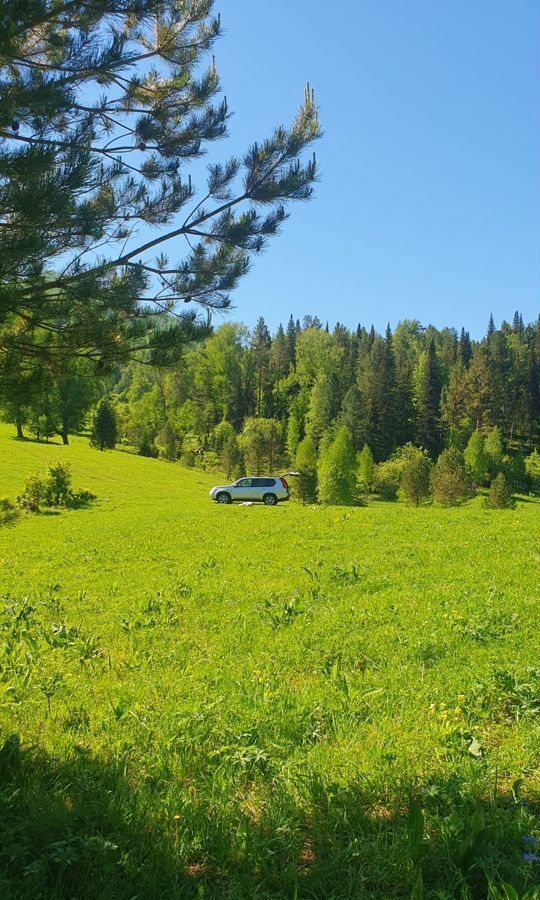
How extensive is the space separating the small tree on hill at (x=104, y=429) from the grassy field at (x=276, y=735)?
6257cm

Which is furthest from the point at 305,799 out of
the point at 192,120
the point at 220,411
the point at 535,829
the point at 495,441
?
the point at 220,411

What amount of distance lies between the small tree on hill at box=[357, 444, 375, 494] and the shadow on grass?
233 feet

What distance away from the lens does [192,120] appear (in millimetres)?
4652

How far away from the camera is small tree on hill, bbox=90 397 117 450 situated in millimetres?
68562

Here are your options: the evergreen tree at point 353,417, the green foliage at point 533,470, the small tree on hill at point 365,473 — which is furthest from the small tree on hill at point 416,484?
the green foliage at point 533,470

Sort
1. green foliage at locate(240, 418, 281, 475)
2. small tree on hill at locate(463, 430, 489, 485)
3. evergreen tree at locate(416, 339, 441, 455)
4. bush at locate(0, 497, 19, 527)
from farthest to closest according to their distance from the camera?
evergreen tree at locate(416, 339, 441, 455)
small tree on hill at locate(463, 430, 489, 485)
green foliage at locate(240, 418, 281, 475)
bush at locate(0, 497, 19, 527)

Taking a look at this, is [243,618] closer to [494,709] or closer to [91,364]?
[494,709]

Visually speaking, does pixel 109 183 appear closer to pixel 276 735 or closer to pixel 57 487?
pixel 276 735

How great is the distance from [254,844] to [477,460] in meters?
82.6

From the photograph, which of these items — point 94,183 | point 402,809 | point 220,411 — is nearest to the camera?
point 402,809

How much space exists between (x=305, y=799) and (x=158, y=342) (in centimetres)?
352

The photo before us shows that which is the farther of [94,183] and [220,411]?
[220,411]

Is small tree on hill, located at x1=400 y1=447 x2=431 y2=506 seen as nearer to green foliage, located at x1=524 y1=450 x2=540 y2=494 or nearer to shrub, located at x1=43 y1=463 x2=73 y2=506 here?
green foliage, located at x1=524 y1=450 x2=540 y2=494

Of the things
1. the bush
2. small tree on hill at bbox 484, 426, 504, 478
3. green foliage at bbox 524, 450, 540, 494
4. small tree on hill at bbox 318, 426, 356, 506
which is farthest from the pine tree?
green foliage at bbox 524, 450, 540, 494
